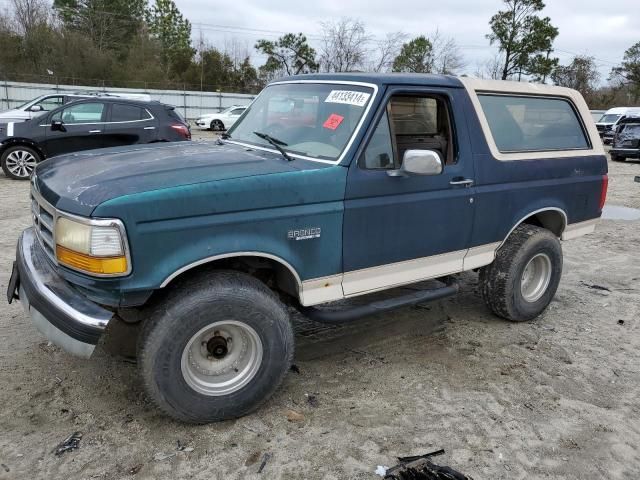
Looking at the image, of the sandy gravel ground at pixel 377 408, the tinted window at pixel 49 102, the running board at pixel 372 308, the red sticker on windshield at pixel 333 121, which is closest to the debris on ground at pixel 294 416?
the sandy gravel ground at pixel 377 408

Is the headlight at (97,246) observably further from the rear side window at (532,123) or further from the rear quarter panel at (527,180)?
the rear side window at (532,123)

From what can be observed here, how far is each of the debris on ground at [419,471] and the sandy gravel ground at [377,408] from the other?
102 millimetres

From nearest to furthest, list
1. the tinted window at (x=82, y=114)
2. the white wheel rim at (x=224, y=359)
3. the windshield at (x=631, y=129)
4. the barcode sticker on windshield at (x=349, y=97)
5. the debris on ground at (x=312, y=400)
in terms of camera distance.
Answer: the white wheel rim at (x=224, y=359) < the debris on ground at (x=312, y=400) < the barcode sticker on windshield at (x=349, y=97) < the tinted window at (x=82, y=114) < the windshield at (x=631, y=129)

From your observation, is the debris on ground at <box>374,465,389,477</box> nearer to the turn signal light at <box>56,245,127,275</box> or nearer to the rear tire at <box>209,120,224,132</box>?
the turn signal light at <box>56,245,127,275</box>

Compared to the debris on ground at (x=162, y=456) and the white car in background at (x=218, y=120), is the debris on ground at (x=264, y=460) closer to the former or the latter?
the debris on ground at (x=162, y=456)

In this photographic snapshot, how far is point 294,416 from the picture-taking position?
10.9 ft

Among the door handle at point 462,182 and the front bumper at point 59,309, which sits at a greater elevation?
the door handle at point 462,182

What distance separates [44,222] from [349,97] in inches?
83.2

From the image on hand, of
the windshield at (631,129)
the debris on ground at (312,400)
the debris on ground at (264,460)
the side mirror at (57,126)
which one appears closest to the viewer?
the debris on ground at (264,460)

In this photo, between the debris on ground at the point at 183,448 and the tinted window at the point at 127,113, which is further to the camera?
the tinted window at the point at 127,113

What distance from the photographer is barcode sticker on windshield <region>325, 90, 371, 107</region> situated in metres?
3.57

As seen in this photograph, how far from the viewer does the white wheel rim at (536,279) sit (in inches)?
194

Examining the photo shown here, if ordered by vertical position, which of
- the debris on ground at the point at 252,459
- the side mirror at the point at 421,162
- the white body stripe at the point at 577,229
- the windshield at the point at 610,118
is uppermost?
the windshield at the point at 610,118

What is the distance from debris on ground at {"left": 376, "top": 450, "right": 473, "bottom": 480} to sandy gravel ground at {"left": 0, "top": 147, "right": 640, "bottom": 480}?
0.34 feet
